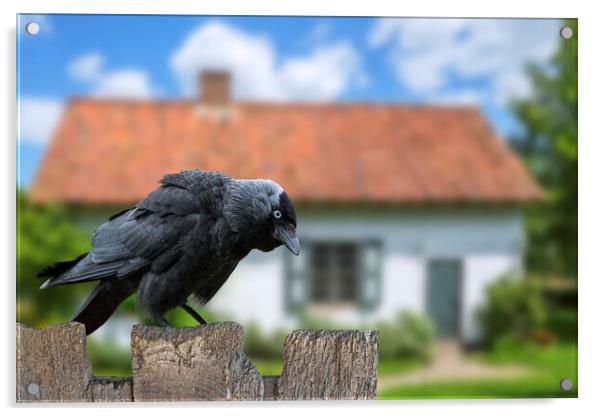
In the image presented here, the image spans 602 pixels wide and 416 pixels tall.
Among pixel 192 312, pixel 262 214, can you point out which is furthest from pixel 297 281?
pixel 262 214

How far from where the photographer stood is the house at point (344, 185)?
5.02 metres

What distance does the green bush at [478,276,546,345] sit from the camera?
508cm

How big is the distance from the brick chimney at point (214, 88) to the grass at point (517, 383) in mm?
2092

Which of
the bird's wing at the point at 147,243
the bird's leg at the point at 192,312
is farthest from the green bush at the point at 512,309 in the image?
the bird's wing at the point at 147,243

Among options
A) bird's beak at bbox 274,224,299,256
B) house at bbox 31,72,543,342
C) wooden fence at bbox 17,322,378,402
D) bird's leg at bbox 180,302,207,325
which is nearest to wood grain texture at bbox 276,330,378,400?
wooden fence at bbox 17,322,378,402

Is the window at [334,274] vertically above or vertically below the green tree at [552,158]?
below

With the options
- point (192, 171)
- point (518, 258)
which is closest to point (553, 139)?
point (518, 258)

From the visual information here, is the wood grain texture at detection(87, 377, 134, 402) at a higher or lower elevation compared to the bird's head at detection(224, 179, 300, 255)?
lower

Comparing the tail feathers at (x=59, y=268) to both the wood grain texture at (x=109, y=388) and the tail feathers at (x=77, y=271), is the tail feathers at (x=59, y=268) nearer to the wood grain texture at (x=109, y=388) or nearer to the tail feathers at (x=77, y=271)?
the tail feathers at (x=77, y=271)

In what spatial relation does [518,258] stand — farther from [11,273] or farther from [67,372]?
[67,372]

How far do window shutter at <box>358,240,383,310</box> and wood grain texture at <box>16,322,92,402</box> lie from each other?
2822 millimetres

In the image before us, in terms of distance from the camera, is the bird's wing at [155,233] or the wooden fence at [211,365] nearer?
the wooden fence at [211,365]

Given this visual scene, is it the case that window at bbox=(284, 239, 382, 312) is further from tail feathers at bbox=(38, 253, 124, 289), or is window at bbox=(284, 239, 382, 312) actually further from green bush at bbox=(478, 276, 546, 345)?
tail feathers at bbox=(38, 253, 124, 289)

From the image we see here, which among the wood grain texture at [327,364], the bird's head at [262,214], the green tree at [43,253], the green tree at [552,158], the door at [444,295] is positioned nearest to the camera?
the wood grain texture at [327,364]
